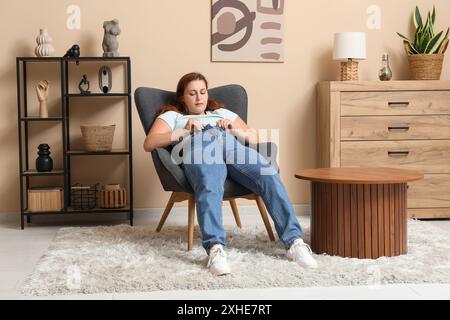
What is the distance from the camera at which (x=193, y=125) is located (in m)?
3.52

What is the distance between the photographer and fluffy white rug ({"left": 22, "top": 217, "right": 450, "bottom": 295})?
2.72m

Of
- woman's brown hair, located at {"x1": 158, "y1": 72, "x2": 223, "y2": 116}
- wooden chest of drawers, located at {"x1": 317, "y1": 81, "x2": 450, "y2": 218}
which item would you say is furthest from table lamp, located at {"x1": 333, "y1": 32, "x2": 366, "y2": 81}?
woman's brown hair, located at {"x1": 158, "y1": 72, "x2": 223, "y2": 116}

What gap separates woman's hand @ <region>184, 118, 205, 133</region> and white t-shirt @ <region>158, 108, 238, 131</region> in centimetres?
8

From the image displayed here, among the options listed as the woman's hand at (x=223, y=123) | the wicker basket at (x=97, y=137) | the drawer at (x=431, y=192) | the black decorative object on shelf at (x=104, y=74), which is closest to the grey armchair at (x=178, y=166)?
the woman's hand at (x=223, y=123)

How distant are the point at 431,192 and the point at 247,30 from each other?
166 centimetres

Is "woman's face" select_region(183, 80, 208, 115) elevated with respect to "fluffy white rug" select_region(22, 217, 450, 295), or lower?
elevated

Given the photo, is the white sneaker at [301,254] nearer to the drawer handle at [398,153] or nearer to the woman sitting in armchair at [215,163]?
the woman sitting in armchair at [215,163]

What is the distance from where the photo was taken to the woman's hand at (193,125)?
3506 mm

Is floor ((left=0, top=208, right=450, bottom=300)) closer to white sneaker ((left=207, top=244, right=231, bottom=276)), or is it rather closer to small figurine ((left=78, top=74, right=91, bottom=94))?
white sneaker ((left=207, top=244, right=231, bottom=276))

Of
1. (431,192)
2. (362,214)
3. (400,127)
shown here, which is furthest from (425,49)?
(362,214)

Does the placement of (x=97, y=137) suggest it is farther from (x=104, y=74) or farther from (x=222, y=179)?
(x=222, y=179)

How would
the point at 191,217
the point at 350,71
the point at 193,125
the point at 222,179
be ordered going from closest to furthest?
the point at 222,179
the point at 191,217
the point at 193,125
the point at 350,71

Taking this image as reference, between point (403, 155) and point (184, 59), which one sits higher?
point (184, 59)
